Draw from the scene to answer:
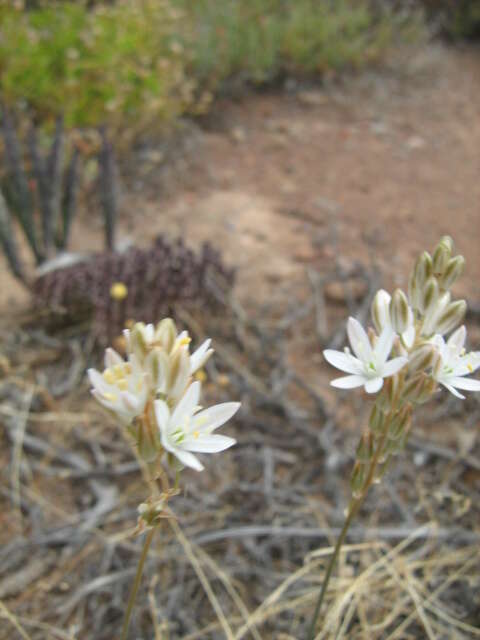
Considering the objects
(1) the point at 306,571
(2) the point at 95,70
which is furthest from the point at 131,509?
(2) the point at 95,70

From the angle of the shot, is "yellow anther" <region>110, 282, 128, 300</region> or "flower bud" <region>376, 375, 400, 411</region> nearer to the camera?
"flower bud" <region>376, 375, 400, 411</region>

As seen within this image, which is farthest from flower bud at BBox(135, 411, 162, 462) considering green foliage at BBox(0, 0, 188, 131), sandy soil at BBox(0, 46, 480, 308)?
green foliage at BBox(0, 0, 188, 131)

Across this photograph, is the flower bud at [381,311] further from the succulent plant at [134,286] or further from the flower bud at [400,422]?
the succulent plant at [134,286]

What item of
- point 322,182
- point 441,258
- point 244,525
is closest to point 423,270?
point 441,258

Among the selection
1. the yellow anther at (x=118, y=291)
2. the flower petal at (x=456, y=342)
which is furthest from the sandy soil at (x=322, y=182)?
the flower petal at (x=456, y=342)

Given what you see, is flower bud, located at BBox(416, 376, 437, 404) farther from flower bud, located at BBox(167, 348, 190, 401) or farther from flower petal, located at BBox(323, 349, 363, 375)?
flower bud, located at BBox(167, 348, 190, 401)

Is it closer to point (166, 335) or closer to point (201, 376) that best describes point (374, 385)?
point (166, 335)

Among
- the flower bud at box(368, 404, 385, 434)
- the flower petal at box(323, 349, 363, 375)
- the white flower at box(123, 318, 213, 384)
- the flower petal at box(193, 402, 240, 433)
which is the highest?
the white flower at box(123, 318, 213, 384)
